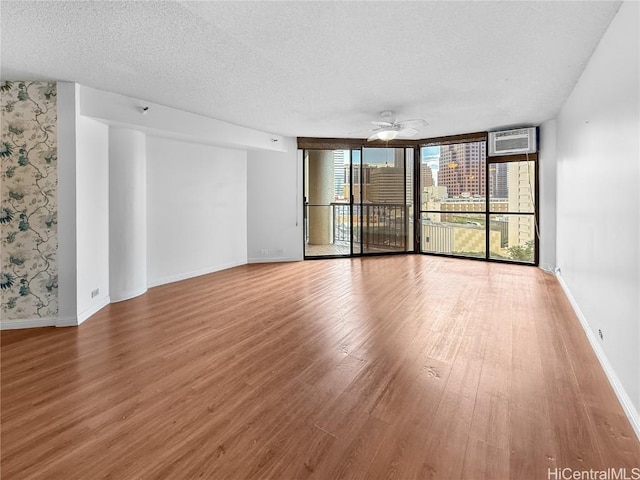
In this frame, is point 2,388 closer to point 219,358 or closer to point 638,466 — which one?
point 219,358

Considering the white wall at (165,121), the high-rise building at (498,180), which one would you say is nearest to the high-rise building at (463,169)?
the high-rise building at (498,180)

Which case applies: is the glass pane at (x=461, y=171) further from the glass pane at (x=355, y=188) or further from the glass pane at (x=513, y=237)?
the glass pane at (x=355, y=188)

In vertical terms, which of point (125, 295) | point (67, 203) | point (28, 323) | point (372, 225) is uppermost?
point (67, 203)

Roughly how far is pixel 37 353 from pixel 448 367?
3372 millimetres

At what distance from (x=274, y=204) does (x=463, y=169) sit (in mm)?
4041

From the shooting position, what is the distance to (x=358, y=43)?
260 cm

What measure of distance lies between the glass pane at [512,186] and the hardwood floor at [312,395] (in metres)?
2.74

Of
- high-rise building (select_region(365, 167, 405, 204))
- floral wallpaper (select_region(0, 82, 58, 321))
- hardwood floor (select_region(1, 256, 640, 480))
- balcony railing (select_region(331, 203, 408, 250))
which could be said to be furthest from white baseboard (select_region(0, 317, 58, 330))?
high-rise building (select_region(365, 167, 405, 204))

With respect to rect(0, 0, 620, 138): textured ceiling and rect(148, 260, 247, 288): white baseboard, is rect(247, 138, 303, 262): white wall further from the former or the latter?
rect(0, 0, 620, 138): textured ceiling

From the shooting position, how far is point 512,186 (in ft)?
20.1

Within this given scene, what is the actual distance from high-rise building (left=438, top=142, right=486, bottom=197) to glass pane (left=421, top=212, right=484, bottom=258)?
0.52 meters

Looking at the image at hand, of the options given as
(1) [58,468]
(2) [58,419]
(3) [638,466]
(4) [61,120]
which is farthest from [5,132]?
(3) [638,466]

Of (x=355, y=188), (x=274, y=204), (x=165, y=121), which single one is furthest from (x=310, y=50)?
(x=355, y=188)

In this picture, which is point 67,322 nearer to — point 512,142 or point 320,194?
point 320,194
